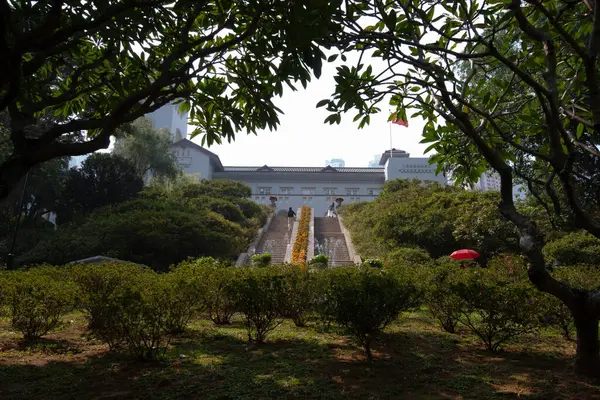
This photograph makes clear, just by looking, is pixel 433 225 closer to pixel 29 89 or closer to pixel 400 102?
pixel 400 102

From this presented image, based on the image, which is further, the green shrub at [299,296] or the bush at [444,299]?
the green shrub at [299,296]

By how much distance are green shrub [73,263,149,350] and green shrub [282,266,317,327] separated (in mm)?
2158

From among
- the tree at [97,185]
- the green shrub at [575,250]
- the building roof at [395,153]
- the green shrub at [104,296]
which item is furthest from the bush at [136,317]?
the building roof at [395,153]

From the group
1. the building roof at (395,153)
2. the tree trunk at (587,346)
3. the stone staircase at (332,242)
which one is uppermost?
the building roof at (395,153)

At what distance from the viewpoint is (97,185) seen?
70.2ft

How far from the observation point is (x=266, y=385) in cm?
364

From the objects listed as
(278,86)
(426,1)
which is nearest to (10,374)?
(278,86)

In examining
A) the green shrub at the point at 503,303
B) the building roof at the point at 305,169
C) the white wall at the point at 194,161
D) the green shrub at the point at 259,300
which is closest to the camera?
the green shrub at the point at 503,303

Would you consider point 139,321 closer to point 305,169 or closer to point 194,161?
point 194,161

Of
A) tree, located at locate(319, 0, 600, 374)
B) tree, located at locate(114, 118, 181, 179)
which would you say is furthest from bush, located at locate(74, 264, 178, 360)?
tree, located at locate(114, 118, 181, 179)

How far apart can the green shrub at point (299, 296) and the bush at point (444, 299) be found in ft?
5.45

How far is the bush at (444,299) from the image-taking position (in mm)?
5354

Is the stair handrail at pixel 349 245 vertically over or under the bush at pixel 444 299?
under

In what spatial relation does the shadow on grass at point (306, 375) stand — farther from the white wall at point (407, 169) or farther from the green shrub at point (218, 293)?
the white wall at point (407, 169)
